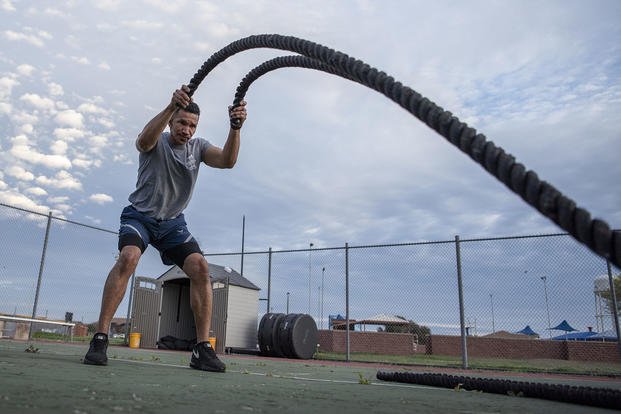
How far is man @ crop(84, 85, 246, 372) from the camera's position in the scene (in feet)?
13.0

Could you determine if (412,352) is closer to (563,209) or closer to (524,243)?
(524,243)

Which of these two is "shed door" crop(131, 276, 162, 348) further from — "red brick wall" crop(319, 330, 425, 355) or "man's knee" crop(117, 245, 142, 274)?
"man's knee" crop(117, 245, 142, 274)

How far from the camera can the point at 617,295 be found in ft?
28.0

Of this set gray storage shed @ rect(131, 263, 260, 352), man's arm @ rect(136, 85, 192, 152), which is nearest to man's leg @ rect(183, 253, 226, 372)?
man's arm @ rect(136, 85, 192, 152)

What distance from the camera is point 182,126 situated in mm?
4254

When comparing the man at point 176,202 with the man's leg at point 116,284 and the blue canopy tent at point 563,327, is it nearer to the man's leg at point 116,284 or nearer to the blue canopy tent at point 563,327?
the man's leg at point 116,284

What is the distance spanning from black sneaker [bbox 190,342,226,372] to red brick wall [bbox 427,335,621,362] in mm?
→ 9606

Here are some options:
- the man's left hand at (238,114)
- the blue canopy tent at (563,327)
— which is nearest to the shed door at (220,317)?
the blue canopy tent at (563,327)

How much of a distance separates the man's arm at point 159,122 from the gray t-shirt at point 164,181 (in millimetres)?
154

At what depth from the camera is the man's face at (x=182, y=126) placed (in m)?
4.25

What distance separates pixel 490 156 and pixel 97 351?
2986mm

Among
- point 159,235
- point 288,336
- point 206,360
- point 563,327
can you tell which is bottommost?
point 206,360

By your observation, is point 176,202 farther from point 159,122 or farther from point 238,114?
point 238,114

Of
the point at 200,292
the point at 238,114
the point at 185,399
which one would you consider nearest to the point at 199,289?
the point at 200,292
